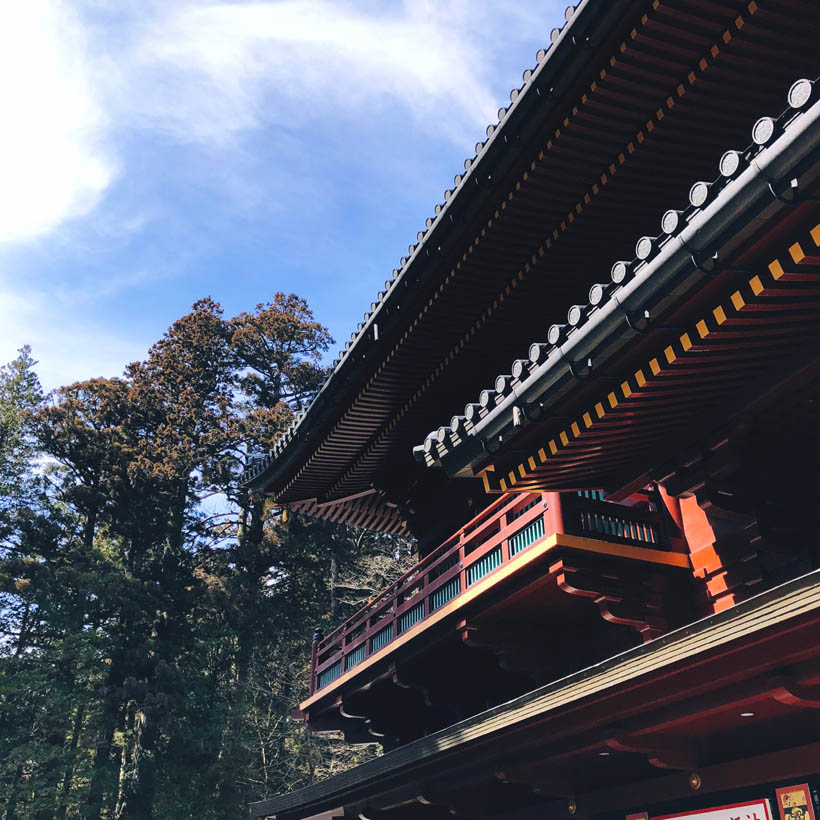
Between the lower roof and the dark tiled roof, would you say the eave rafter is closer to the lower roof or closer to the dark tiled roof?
the dark tiled roof

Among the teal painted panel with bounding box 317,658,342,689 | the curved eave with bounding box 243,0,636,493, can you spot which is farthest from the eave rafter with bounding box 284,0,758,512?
the teal painted panel with bounding box 317,658,342,689

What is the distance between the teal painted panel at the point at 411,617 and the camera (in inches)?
482

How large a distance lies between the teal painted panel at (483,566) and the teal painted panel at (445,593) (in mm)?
311

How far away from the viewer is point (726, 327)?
5.96 m

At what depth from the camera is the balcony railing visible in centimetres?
907

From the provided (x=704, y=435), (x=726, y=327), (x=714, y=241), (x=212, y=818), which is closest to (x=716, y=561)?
(x=704, y=435)

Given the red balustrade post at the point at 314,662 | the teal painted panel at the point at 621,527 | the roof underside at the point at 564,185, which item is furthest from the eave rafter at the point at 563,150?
the red balustrade post at the point at 314,662

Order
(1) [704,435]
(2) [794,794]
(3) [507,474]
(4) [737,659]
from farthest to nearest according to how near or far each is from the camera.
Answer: (3) [507,474]
(1) [704,435]
(2) [794,794]
(4) [737,659]

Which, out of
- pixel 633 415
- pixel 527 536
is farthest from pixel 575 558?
pixel 633 415

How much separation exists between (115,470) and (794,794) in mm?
28180

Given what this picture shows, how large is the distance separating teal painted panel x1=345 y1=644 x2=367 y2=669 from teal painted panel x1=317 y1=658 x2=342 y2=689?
44 cm

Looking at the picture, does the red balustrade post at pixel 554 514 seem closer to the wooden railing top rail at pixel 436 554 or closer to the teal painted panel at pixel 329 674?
the wooden railing top rail at pixel 436 554

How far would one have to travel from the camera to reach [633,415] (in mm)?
7445

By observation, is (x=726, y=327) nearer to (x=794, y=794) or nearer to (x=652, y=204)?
(x=652, y=204)
